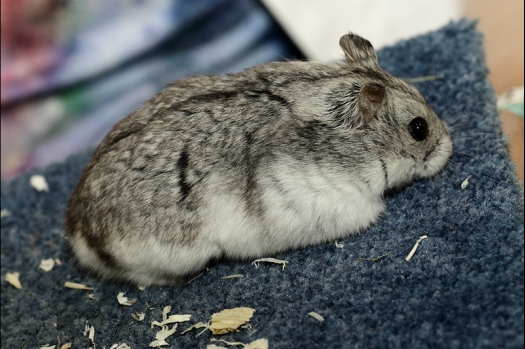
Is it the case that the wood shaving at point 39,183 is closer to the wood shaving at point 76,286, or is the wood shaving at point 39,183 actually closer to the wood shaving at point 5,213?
the wood shaving at point 5,213

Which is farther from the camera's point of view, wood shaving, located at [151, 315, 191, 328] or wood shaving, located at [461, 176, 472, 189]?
wood shaving, located at [461, 176, 472, 189]

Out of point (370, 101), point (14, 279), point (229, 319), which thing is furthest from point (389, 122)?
point (14, 279)

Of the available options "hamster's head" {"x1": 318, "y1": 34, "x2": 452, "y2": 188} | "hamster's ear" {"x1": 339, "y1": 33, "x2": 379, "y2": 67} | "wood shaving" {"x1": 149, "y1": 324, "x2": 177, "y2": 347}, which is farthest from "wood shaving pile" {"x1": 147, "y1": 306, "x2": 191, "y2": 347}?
"hamster's ear" {"x1": 339, "y1": 33, "x2": 379, "y2": 67}

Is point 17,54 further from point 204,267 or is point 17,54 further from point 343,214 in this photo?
point 343,214

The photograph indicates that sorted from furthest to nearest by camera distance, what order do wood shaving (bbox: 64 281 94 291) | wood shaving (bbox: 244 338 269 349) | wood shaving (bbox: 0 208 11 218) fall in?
wood shaving (bbox: 0 208 11 218), wood shaving (bbox: 64 281 94 291), wood shaving (bbox: 244 338 269 349)

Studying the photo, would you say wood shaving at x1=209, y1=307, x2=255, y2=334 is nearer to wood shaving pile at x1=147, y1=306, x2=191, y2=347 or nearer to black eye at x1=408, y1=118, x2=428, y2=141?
wood shaving pile at x1=147, y1=306, x2=191, y2=347

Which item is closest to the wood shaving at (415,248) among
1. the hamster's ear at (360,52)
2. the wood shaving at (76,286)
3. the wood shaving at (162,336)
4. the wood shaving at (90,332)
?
the hamster's ear at (360,52)

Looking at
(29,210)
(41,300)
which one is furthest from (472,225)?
(29,210)
